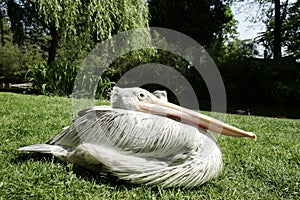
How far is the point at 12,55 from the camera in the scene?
21.0 metres

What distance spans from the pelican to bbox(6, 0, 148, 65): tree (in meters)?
8.47

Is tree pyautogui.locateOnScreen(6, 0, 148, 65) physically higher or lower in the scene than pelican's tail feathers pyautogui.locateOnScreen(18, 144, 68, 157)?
higher

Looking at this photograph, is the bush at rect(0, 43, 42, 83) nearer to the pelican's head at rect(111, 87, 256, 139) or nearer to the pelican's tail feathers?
the pelican's tail feathers

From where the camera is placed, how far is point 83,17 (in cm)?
1127

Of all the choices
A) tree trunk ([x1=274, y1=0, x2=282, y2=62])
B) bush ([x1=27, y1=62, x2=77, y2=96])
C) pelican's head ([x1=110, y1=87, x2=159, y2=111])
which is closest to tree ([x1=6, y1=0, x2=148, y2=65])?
bush ([x1=27, y1=62, x2=77, y2=96])

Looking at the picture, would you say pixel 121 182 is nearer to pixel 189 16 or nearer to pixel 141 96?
pixel 141 96

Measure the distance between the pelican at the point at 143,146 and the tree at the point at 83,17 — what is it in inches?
333

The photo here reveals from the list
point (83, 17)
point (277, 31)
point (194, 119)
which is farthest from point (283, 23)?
point (194, 119)

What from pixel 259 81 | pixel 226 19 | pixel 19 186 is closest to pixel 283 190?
pixel 19 186

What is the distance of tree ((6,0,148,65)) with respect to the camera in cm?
1006

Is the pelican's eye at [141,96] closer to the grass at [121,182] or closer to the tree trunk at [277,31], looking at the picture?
the grass at [121,182]

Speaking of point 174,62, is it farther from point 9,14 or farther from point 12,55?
point 12,55

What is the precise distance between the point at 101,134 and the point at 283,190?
133 cm

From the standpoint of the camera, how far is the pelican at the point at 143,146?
5.79ft
